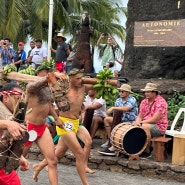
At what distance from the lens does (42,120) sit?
273 inches

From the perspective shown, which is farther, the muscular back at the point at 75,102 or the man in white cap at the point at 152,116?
the man in white cap at the point at 152,116

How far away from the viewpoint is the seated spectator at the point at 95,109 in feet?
32.9

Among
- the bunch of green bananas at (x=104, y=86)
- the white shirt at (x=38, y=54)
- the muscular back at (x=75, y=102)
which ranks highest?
the white shirt at (x=38, y=54)

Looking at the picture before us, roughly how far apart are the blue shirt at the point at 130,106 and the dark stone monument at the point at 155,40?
3.11m

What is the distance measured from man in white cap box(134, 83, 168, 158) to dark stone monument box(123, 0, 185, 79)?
3.14 m

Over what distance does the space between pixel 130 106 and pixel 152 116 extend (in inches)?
19.9

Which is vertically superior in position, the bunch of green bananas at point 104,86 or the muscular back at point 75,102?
the bunch of green bananas at point 104,86

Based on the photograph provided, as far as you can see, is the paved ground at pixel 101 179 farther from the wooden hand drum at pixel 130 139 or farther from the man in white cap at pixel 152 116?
the man in white cap at pixel 152 116

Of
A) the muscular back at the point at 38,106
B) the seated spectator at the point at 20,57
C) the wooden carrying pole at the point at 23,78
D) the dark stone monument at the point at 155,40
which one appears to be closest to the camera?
the wooden carrying pole at the point at 23,78

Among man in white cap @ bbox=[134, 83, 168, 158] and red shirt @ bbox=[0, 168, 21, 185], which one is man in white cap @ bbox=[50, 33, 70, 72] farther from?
red shirt @ bbox=[0, 168, 21, 185]

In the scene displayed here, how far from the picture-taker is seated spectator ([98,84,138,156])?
944 centimetres

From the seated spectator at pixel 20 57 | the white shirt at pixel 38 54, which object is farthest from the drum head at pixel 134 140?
the seated spectator at pixel 20 57

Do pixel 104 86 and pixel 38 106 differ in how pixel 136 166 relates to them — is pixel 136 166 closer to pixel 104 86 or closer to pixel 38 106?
pixel 104 86

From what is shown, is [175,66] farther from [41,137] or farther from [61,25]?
[61,25]
